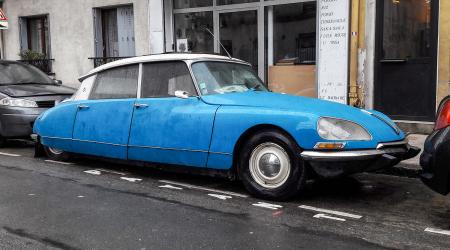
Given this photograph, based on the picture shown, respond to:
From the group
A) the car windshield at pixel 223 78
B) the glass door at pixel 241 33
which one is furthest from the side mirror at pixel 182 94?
the glass door at pixel 241 33

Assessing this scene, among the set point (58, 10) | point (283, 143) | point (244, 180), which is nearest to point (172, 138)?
point (244, 180)

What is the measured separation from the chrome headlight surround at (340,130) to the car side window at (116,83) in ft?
8.38

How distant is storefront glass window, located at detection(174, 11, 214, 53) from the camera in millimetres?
12766

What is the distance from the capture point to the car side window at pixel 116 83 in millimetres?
6727

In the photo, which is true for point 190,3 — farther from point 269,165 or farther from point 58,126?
point 269,165

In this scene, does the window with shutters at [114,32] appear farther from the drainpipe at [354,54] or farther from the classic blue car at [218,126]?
the classic blue car at [218,126]

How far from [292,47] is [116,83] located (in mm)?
5335

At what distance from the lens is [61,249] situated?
415 cm

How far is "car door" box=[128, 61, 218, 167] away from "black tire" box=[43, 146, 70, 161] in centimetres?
172

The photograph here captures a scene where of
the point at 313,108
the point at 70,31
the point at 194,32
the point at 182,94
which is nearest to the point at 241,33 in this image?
the point at 194,32

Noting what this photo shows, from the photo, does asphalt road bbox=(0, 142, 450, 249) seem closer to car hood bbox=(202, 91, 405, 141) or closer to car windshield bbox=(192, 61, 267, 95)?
car hood bbox=(202, 91, 405, 141)

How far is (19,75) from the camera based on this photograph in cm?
1020

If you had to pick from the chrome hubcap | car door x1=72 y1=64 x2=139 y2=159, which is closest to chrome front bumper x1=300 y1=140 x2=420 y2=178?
car door x1=72 y1=64 x2=139 y2=159

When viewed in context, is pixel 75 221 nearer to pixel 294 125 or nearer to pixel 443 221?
pixel 294 125
